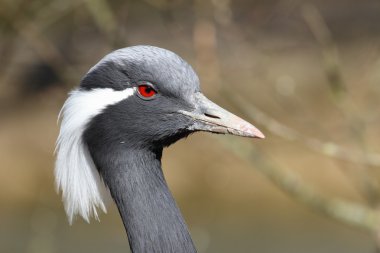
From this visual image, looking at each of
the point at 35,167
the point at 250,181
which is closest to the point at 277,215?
the point at 250,181

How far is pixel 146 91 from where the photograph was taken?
18.8ft

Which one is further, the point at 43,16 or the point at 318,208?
the point at 43,16

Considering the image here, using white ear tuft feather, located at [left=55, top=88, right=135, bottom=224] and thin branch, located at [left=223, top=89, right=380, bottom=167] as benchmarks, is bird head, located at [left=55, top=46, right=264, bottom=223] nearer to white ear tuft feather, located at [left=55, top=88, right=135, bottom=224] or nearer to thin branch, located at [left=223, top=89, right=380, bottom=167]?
white ear tuft feather, located at [left=55, top=88, right=135, bottom=224]

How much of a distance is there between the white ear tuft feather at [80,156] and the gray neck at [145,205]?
0.48 feet

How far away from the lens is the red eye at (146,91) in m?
5.71

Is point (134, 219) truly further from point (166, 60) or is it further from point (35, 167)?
point (35, 167)

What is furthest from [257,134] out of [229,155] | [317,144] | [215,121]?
[229,155]

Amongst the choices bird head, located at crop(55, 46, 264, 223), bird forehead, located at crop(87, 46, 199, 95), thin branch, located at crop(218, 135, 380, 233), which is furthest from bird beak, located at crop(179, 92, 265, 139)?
thin branch, located at crop(218, 135, 380, 233)

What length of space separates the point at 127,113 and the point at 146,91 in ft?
0.57

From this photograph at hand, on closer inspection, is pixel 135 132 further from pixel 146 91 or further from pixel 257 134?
pixel 257 134

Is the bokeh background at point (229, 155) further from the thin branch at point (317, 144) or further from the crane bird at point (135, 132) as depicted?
the crane bird at point (135, 132)

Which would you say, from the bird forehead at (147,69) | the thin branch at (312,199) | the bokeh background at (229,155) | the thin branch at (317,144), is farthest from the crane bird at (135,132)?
the bokeh background at (229,155)

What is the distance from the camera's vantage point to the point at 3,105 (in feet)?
52.3

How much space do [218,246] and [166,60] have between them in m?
8.37
